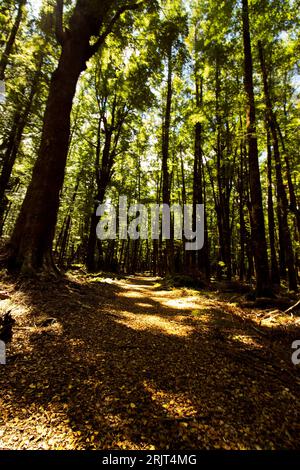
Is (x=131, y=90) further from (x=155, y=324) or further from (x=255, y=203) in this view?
(x=155, y=324)

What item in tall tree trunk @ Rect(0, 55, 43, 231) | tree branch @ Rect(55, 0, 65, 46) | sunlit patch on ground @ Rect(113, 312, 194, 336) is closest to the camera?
sunlit patch on ground @ Rect(113, 312, 194, 336)

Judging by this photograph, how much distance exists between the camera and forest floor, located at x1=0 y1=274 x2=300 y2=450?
7.25 ft

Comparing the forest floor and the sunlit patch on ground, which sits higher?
the sunlit patch on ground

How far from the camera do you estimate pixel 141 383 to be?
3.07 meters

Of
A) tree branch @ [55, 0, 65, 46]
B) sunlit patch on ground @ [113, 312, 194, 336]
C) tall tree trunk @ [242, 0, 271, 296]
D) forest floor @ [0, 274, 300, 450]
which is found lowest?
forest floor @ [0, 274, 300, 450]

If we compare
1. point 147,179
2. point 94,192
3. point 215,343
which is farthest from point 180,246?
point 215,343

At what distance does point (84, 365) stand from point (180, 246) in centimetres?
3209

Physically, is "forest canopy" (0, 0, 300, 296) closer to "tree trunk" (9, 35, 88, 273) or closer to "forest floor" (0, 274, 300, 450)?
"tree trunk" (9, 35, 88, 273)

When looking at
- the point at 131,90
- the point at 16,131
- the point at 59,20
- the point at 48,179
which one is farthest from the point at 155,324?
the point at 131,90

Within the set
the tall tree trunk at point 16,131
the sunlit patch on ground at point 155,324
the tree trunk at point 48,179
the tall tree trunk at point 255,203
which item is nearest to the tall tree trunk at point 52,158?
the tree trunk at point 48,179

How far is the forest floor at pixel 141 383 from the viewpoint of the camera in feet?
7.25

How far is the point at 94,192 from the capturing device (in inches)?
717

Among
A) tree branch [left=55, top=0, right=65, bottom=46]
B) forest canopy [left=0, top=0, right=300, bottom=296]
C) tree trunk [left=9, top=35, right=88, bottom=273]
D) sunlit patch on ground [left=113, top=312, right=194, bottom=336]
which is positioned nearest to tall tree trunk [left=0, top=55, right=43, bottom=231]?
forest canopy [left=0, top=0, right=300, bottom=296]
